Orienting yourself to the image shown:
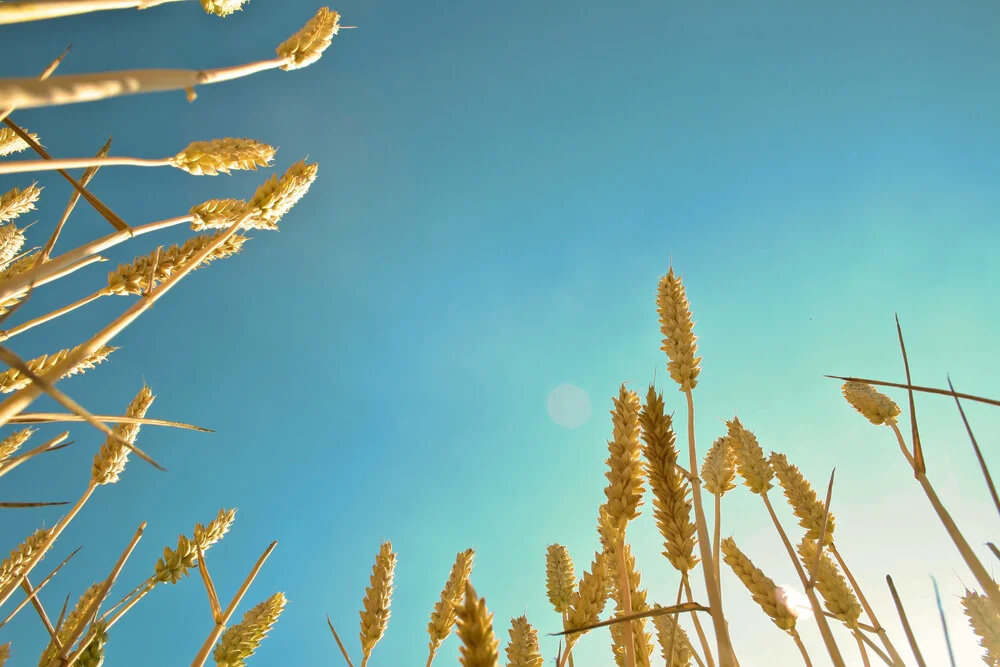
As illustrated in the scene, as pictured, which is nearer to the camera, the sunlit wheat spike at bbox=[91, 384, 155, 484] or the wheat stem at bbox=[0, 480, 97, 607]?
the wheat stem at bbox=[0, 480, 97, 607]

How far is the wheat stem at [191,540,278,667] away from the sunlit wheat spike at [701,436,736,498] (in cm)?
173

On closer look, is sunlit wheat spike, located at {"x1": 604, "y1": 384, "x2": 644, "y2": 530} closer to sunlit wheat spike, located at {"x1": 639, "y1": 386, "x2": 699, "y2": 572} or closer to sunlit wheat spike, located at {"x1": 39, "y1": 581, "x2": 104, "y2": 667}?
sunlit wheat spike, located at {"x1": 639, "y1": 386, "x2": 699, "y2": 572}

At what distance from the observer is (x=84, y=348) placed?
85 cm

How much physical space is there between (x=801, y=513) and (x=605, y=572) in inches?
47.2

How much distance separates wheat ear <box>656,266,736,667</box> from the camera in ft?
3.86

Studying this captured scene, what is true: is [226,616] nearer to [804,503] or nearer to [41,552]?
[41,552]

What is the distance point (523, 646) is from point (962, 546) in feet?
4.24

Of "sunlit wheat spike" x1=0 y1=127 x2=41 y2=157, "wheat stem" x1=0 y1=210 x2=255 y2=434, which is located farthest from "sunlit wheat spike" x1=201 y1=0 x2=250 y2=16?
"wheat stem" x1=0 y1=210 x2=255 y2=434

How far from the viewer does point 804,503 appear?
7.94 ft

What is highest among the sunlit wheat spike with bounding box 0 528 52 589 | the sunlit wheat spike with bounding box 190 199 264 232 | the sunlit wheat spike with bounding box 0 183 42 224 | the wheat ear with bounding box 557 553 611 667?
the sunlit wheat spike with bounding box 0 183 42 224

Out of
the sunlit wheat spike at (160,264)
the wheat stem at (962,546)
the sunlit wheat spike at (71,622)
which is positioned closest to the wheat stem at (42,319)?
the sunlit wheat spike at (160,264)

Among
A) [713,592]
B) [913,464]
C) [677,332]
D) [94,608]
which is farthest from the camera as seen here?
[677,332]

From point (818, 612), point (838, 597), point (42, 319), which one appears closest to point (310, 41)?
point (42, 319)

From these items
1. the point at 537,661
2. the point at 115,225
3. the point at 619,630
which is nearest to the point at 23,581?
the point at 115,225
